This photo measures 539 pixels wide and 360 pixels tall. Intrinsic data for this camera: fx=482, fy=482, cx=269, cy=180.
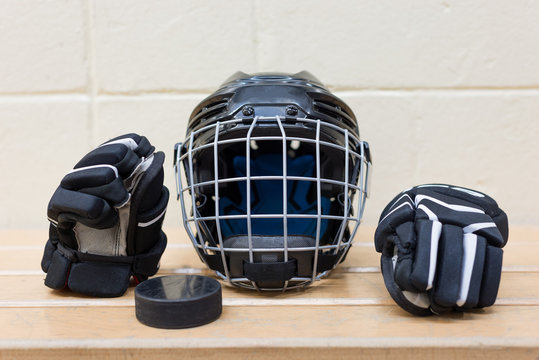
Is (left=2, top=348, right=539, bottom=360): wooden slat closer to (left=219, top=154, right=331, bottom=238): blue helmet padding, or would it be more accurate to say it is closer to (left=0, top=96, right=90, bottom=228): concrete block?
(left=219, top=154, right=331, bottom=238): blue helmet padding

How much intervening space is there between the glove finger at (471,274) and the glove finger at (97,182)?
25.6 inches

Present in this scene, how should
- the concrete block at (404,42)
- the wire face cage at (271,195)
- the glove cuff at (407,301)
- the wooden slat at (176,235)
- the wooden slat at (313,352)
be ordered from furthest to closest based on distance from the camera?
the concrete block at (404,42) → the wooden slat at (176,235) → the wire face cage at (271,195) → the glove cuff at (407,301) → the wooden slat at (313,352)

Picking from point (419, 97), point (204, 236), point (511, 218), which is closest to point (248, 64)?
point (419, 97)

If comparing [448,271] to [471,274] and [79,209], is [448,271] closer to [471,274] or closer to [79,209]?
[471,274]

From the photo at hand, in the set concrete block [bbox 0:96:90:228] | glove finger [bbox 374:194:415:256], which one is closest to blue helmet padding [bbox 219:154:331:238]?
glove finger [bbox 374:194:415:256]

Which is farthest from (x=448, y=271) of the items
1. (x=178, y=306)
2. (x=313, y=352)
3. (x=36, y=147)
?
(x=36, y=147)

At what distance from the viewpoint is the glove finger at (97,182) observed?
92 centimetres

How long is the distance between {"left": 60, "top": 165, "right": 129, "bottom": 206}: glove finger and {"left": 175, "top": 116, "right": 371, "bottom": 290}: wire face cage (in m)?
0.17

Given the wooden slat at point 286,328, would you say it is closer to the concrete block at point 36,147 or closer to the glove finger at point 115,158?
the glove finger at point 115,158

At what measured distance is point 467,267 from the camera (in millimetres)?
832

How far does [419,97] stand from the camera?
1678 mm

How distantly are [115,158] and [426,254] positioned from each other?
0.61m

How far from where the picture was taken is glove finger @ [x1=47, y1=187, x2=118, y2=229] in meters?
A: 0.90

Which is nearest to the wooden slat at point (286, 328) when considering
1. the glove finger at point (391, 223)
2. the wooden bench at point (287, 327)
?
the wooden bench at point (287, 327)
